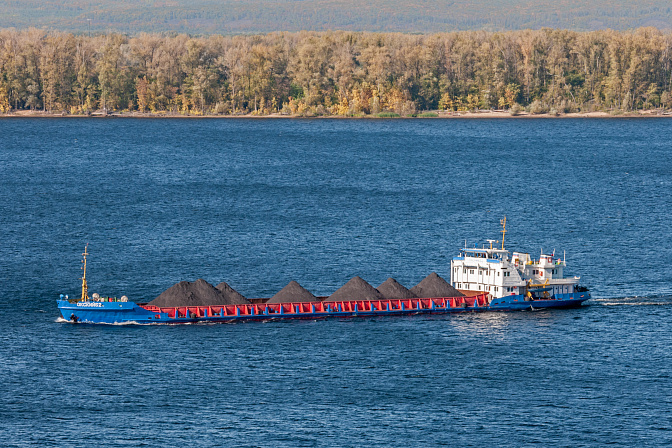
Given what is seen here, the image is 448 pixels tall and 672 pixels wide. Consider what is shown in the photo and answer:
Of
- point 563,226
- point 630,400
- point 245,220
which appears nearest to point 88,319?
point 630,400

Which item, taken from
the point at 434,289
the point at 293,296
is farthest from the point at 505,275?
the point at 293,296

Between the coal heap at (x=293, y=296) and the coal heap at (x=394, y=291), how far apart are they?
711 cm

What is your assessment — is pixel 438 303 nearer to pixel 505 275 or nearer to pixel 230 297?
pixel 505 275

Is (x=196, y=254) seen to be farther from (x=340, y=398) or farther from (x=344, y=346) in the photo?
(x=340, y=398)

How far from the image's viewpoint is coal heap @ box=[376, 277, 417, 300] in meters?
101

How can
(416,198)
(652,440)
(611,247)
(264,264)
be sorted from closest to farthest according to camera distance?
(652,440)
(264,264)
(611,247)
(416,198)

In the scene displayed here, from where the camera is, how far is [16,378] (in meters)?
80.2

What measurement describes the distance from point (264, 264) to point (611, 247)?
4575 centimetres

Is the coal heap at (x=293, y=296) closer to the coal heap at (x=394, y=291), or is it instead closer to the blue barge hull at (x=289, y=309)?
the blue barge hull at (x=289, y=309)

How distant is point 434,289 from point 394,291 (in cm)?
418

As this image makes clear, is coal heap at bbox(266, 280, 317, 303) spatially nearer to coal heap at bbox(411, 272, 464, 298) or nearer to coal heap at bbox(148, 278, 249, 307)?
coal heap at bbox(148, 278, 249, 307)

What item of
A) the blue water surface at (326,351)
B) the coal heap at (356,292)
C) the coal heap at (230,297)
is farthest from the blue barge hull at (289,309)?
the blue water surface at (326,351)

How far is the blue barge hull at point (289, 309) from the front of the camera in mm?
94562

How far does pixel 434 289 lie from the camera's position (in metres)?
102
